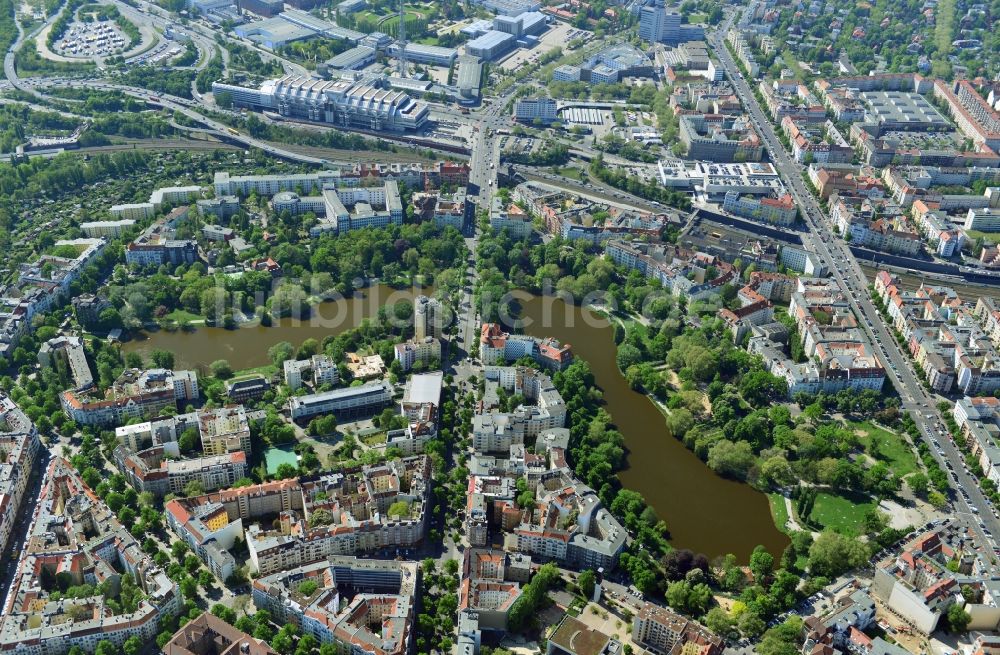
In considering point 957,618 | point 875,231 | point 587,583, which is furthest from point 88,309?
point 875,231

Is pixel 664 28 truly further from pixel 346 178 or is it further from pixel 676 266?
pixel 676 266

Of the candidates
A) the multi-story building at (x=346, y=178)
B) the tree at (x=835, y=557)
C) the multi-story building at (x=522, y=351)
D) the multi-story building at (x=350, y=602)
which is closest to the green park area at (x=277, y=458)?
the multi-story building at (x=350, y=602)

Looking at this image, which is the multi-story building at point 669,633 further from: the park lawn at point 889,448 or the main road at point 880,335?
the park lawn at point 889,448

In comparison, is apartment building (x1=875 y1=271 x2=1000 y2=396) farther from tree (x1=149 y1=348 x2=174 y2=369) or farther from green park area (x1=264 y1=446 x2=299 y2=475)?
tree (x1=149 y1=348 x2=174 y2=369)

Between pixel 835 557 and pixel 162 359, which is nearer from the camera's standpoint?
pixel 835 557

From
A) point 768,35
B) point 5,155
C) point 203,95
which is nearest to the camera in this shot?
point 5,155

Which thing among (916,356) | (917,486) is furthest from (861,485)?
(916,356)

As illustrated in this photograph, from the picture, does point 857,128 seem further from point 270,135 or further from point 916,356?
point 270,135
